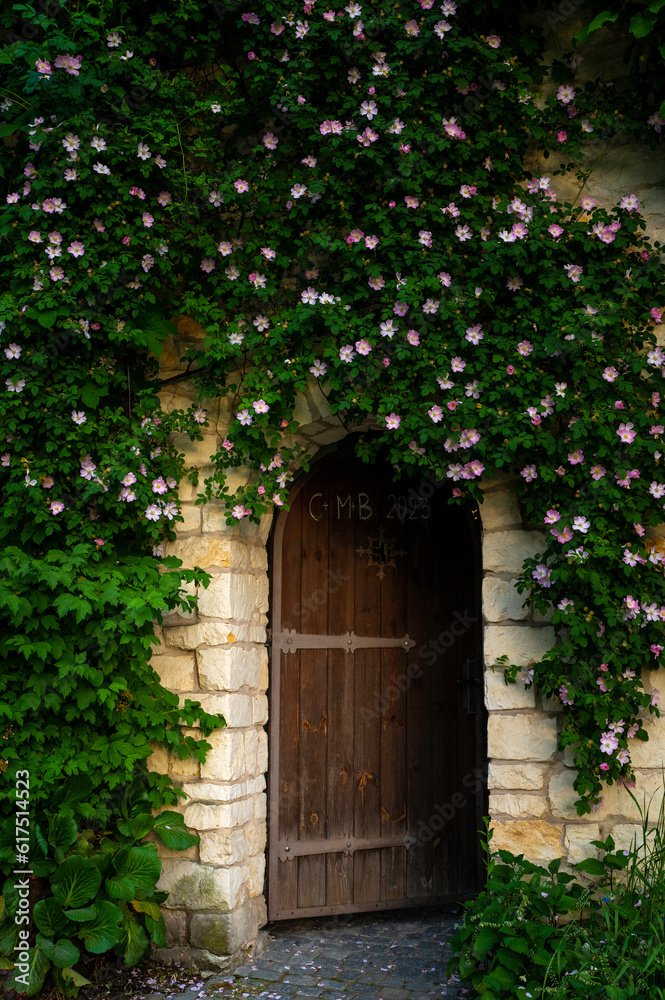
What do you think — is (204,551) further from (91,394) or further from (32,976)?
(32,976)

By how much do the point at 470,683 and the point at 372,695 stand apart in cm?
50

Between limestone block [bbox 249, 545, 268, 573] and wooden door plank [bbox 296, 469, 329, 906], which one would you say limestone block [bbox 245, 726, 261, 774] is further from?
limestone block [bbox 249, 545, 268, 573]

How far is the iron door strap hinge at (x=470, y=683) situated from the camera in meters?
4.11

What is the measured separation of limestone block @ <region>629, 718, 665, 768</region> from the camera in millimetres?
3033

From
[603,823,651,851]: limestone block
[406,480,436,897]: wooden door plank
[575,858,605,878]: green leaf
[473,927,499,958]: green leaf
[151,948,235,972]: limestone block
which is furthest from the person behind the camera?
[406,480,436,897]: wooden door plank

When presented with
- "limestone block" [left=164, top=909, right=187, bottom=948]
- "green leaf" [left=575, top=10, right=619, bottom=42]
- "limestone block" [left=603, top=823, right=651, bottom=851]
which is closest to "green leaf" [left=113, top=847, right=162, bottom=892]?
"limestone block" [left=164, top=909, right=187, bottom=948]

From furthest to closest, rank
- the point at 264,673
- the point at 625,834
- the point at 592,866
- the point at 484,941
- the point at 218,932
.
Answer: the point at 264,673 < the point at 218,932 < the point at 625,834 < the point at 592,866 < the point at 484,941

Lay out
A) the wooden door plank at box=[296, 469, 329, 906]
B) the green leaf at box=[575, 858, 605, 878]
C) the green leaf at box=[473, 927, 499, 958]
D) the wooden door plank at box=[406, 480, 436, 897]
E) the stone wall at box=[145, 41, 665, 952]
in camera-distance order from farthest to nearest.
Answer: the wooden door plank at box=[406, 480, 436, 897], the wooden door plank at box=[296, 469, 329, 906], the stone wall at box=[145, 41, 665, 952], the green leaf at box=[575, 858, 605, 878], the green leaf at box=[473, 927, 499, 958]

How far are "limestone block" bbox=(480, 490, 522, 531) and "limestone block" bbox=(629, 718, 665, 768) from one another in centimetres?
91

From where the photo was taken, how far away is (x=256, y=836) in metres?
3.60

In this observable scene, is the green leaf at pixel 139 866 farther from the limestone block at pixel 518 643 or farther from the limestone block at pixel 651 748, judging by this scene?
the limestone block at pixel 651 748

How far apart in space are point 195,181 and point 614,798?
289 centimetres

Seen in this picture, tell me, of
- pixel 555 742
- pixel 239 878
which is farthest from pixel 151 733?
pixel 555 742

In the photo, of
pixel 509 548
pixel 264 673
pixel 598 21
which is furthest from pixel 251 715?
pixel 598 21
